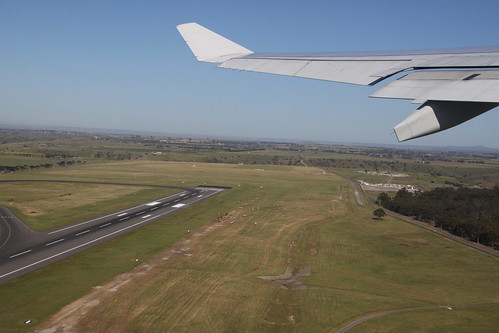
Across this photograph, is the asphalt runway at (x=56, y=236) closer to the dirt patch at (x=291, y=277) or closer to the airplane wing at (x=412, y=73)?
the dirt patch at (x=291, y=277)

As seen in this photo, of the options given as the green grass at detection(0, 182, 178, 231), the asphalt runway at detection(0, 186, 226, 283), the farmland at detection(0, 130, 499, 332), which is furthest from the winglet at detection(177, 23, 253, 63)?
the green grass at detection(0, 182, 178, 231)

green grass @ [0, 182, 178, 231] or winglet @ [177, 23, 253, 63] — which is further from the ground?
winglet @ [177, 23, 253, 63]

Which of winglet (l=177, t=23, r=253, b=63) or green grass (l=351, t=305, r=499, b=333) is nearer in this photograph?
winglet (l=177, t=23, r=253, b=63)

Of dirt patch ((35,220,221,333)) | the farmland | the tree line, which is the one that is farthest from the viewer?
the tree line

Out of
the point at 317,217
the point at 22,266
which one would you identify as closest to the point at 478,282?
the point at 317,217

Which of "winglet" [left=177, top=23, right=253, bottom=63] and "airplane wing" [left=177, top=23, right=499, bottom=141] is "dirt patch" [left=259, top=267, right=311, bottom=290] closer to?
"winglet" [left=177, top=23, right=253, bottom=63]

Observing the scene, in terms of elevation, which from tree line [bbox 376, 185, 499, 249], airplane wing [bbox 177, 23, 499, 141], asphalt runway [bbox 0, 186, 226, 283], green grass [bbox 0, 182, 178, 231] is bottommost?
green grass [bbox 0, 182, 178, 231]

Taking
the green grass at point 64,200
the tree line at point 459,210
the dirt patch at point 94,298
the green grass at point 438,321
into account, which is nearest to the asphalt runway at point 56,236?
the green grass at point 64,200

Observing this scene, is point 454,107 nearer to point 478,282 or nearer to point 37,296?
point 37,296
